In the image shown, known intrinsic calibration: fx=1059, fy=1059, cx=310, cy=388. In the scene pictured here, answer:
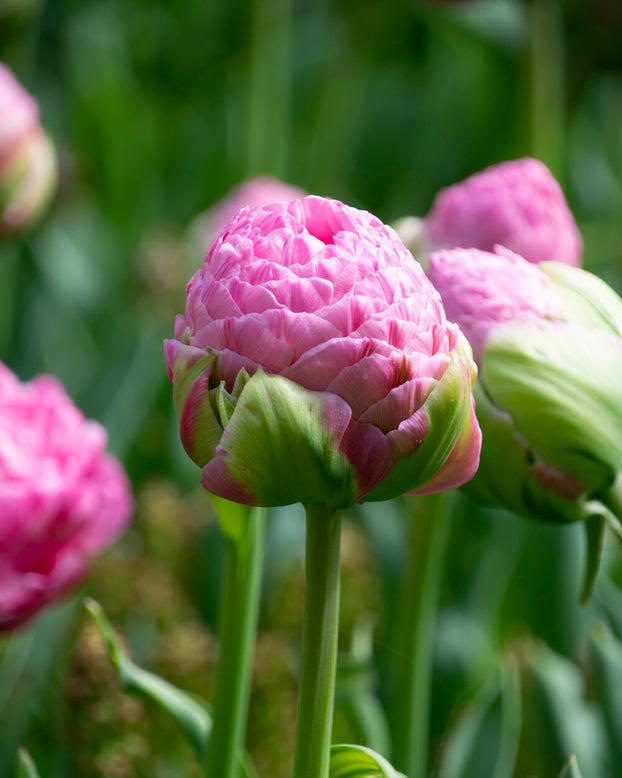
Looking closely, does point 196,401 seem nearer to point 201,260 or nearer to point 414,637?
point 414,637

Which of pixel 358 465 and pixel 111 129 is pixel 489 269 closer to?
pixel 358 465

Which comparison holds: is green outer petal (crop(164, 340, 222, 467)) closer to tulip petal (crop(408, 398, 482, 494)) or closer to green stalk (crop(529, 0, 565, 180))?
tulip petal (crop(408, 398, 482, 494))

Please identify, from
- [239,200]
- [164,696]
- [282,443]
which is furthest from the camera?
[239,200]

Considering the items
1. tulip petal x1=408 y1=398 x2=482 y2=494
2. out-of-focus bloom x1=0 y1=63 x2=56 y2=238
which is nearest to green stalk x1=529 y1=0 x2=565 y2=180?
out-of-focus bloom x1=0 y1=63 x2=56 y2=238

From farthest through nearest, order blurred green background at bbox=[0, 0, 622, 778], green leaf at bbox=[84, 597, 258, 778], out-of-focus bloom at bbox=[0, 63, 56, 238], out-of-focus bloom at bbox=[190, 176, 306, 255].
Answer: out-of-focus bloom at bbox=[190, 176, 306, 255]
out-of-focus bloom at bbox=[0, 63, 56, 238]
blurred green background at bbox=[0, 0, 622, 778]
green leaf at bbox=[84, 597, 258, 778]

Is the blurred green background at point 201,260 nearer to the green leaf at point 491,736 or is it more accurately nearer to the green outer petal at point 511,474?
the green leaf at point 491,736

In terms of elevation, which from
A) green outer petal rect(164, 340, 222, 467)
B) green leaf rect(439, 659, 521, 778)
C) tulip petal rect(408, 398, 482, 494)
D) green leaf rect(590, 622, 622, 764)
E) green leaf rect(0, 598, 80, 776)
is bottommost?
green leaf rect(0, 598, 80, 776)

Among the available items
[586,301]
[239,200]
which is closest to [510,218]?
[586,301]
